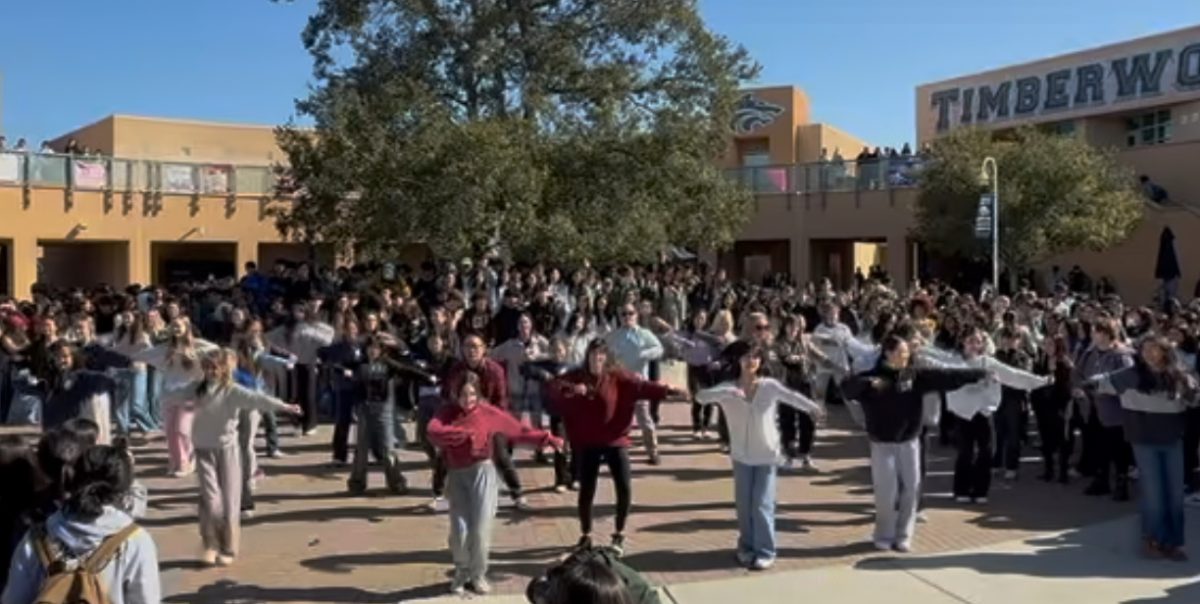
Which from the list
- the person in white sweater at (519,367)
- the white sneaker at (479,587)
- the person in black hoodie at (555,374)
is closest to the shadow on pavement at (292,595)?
the white sneaker at (479,587)

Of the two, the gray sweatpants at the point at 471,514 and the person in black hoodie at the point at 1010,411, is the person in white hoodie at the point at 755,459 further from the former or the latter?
the person in black hoodie at the point at 1010,411

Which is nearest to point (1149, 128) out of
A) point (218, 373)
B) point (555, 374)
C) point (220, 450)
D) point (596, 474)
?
point (555, 374)

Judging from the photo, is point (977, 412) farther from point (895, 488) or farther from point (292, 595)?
point (292, 595)

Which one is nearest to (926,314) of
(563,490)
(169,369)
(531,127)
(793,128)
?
(563,490)

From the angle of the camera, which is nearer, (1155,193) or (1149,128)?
(1155,193)

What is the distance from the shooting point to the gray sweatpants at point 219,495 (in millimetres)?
8203

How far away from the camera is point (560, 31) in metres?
23.9

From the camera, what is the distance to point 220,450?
26.9 feet

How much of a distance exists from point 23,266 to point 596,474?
24.9 metres

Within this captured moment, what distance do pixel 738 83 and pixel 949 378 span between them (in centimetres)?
1701

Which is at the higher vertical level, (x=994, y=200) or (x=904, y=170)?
(x=904, y=170)

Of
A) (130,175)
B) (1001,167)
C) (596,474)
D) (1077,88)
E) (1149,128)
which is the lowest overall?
(596,474)

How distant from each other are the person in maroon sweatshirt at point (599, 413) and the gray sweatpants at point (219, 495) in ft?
7.28

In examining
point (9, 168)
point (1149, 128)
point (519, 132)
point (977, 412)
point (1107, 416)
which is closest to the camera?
point (1107, 416)
